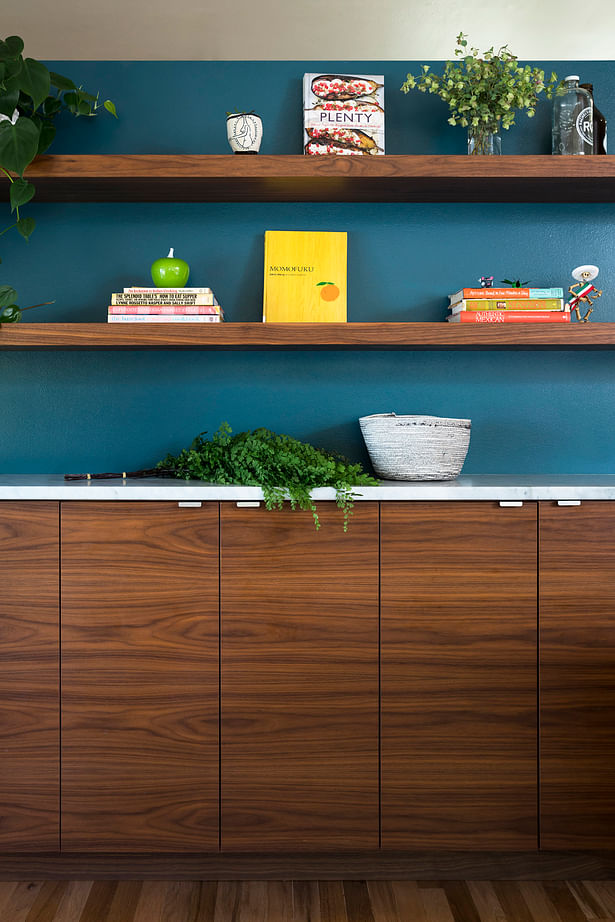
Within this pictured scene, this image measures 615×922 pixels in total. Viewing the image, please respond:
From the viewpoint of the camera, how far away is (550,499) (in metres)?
1.90

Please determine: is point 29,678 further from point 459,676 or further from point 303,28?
point 303,28

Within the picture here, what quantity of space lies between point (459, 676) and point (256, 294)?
55.8 inches

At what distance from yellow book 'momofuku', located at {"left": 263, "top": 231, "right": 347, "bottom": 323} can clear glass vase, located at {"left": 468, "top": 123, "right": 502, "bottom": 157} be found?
500mm

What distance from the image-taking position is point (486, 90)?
84.9 inches

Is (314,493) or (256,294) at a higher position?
(256,294)

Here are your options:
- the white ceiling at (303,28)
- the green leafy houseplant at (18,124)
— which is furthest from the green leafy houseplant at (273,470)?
the white ceiling at (303,28)

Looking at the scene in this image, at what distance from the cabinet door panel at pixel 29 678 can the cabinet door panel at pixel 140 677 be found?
0.04m

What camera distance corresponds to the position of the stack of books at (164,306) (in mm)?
2121

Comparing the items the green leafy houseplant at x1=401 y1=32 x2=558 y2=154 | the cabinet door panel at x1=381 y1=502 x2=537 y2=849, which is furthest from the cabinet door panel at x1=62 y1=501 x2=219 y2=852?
the green leafy houseplant at x1=401 y1=32 x2=558 y2=154

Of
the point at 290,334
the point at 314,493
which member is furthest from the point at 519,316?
the point at 314,493

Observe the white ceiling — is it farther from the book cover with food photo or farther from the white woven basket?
the white woven basket

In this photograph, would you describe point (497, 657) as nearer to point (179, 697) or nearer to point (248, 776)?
point (248, 776)

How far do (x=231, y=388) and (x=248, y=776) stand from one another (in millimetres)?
1236

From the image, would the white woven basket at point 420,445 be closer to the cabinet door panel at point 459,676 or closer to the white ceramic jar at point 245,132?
the cabinet door panel at point 459,676
